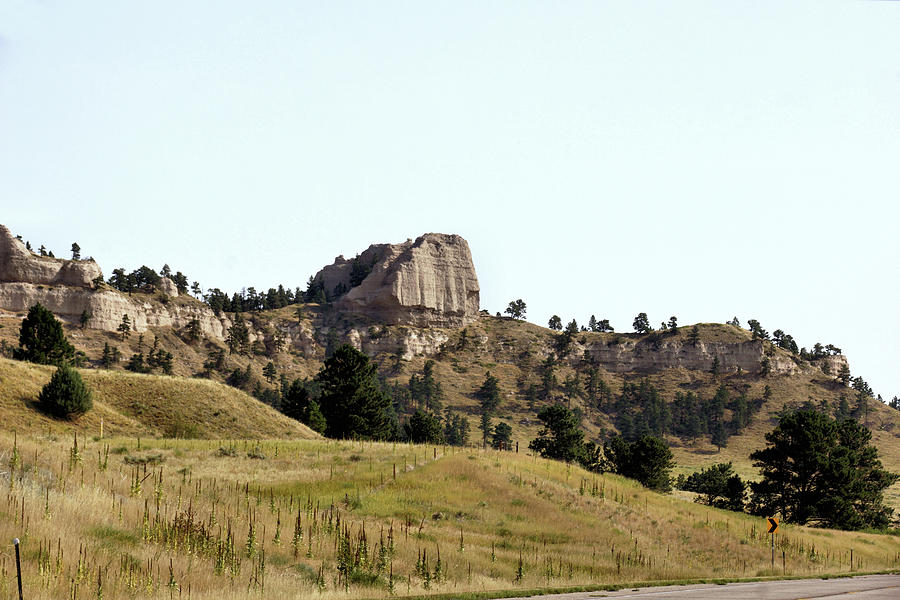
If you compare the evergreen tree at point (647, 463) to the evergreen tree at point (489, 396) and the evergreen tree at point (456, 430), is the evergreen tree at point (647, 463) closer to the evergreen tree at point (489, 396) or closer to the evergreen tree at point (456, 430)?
the evergreen tree at point (456, 430)

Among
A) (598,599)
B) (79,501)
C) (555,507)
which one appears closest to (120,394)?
(555,507)

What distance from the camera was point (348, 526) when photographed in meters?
27.2

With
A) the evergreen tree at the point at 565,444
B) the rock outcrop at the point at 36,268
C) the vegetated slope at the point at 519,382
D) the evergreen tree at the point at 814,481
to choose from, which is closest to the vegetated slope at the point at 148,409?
the evergreen tree at the point at 565,444

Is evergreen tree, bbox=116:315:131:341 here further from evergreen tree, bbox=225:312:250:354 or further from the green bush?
the green bush

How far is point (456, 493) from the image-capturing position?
39750 mm

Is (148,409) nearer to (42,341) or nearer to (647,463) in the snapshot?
(42,341)

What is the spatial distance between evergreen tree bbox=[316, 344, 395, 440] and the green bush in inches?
1054

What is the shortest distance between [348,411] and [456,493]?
41.7m

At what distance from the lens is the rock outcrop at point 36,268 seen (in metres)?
154

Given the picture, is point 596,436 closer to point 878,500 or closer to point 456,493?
point 878,500

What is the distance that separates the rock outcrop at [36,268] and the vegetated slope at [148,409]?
9832cm

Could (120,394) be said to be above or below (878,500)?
above

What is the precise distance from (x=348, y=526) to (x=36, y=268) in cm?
15309

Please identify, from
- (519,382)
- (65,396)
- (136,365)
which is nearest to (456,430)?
(136,365)
